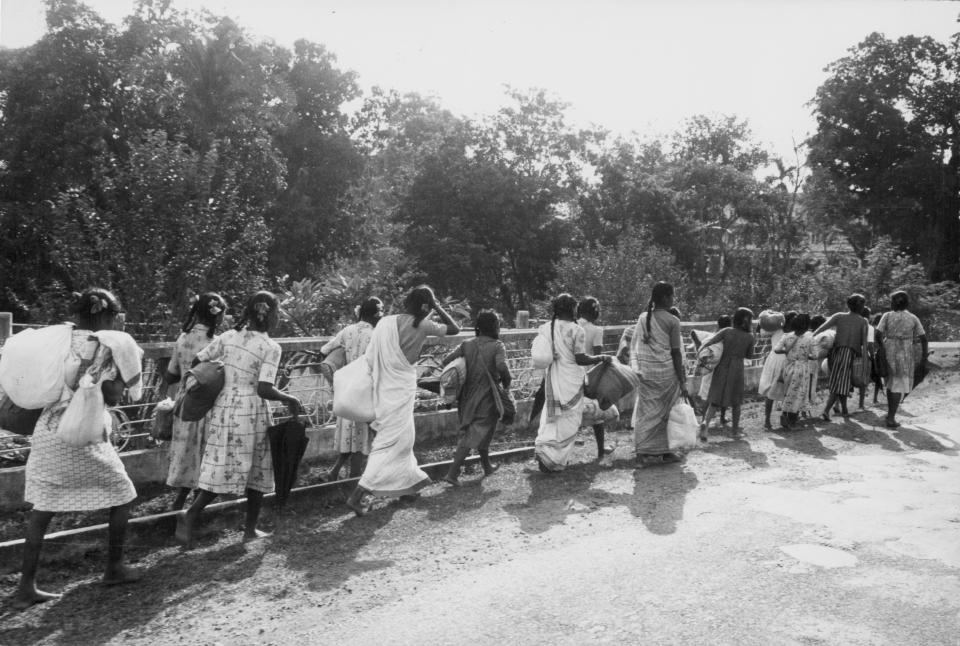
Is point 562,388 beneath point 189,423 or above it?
above

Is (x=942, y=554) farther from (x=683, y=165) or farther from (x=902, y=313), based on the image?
(x=683, y=165)

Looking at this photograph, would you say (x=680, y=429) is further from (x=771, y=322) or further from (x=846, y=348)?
(x=846, y=348)

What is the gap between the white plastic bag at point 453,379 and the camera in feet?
23.5

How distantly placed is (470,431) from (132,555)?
3.07m

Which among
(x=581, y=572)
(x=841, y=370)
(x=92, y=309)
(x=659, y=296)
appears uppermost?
(x=659, y=296)

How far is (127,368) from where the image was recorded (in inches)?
172

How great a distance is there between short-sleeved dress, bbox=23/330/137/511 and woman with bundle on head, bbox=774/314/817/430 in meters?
8.42

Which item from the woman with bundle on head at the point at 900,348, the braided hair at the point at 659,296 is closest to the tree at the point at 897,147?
the woman with bundle on head at the point at 900,348

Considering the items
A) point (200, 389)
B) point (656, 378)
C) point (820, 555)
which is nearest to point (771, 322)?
point (656, 378)

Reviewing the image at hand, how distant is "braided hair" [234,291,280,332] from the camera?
5.33 metres

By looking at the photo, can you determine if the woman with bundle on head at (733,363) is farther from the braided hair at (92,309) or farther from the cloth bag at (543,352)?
the braided hair at (92,309)

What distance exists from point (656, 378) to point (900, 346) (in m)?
Result: 4.82

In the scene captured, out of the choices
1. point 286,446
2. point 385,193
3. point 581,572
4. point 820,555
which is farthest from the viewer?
point 385,193

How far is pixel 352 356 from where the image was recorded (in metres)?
6.90
